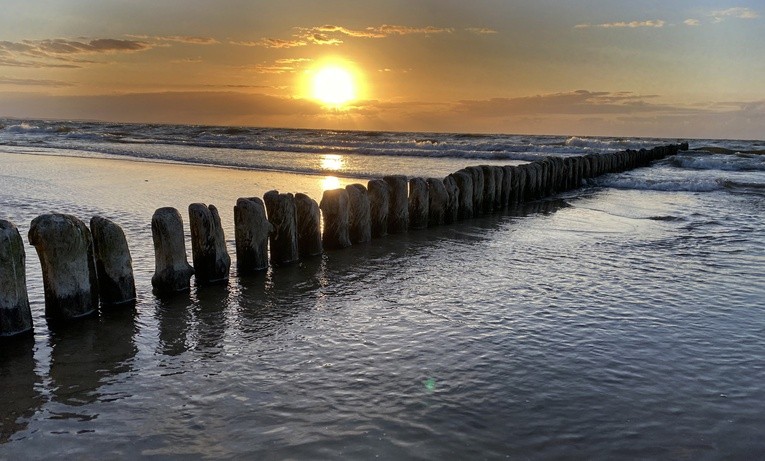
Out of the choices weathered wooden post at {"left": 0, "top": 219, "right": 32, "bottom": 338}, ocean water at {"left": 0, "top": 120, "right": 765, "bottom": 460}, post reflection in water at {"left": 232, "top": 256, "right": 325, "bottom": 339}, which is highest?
weathered wooden post at {"left": 0, "top": 219, "right": 32, "bottom": 338}

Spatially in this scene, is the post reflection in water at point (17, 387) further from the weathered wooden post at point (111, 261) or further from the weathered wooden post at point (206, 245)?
the weathered wooden post at point (206, 245)

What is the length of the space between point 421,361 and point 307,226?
361 cm

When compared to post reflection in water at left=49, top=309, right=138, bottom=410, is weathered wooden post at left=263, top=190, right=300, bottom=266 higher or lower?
higher

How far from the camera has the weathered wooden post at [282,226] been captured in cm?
703

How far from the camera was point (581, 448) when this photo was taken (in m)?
3.22

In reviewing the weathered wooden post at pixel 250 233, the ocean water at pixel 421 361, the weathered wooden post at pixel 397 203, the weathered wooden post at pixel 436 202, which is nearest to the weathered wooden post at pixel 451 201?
the weathered wooden post at pixel 436 202

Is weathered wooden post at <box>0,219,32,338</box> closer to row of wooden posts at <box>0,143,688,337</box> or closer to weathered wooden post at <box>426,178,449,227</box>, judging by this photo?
row of wooden posts at <box>0,143,688,337</box>

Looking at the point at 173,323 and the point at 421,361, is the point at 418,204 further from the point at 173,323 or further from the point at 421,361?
the point at 421,361

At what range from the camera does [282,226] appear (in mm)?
7148

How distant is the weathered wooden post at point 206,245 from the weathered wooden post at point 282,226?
88cm

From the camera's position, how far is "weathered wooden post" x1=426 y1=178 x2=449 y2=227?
33.7 feet

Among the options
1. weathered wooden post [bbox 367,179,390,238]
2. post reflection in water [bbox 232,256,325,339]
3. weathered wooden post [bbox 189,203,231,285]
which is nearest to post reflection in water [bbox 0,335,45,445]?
post reflection in water [bbox 232,256,325,339]

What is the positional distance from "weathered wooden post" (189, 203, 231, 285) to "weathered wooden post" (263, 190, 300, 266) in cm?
88

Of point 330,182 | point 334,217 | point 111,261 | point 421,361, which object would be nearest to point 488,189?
point 334,217
